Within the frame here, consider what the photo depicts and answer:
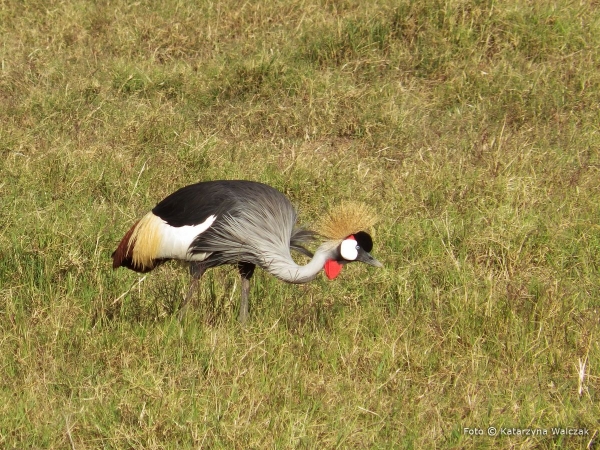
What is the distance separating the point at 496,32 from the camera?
6.16 meters

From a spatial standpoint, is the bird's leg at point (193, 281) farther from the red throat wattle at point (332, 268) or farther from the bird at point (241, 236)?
the red throat wattle at point (332, 268)

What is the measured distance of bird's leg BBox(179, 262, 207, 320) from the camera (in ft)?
12.2

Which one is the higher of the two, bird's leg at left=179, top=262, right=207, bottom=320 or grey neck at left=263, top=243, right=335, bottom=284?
grey neck at left=263, top=243, right=335, bottom=284

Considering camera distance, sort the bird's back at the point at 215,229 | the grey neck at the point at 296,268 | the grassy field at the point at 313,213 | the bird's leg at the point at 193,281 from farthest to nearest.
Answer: the bird's back at the point at 215,229 < the grey neck at the point at 296,268 < the bird's leg at the point at 193,281 < the grassy field at the point at 313,213

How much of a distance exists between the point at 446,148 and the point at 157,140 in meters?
1.52

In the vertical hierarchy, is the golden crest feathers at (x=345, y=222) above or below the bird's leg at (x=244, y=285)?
above

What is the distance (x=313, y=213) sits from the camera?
5.03 meters

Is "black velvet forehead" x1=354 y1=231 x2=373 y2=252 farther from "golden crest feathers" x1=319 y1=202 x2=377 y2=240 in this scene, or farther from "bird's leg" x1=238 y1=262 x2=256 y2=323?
"bird's leg" x1=238 y1=262 x2=256 y2=323

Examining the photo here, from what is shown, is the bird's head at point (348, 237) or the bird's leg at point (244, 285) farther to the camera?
the bird's head at point (348, 237)

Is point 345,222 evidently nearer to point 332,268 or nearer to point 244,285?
point 332,268

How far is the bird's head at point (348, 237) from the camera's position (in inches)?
154

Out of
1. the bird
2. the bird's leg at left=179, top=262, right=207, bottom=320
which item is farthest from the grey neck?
the bird's leg at left=179, top=262, right=207, bottom=320

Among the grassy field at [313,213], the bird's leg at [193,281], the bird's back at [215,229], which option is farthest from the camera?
the bird's back at [215,229]

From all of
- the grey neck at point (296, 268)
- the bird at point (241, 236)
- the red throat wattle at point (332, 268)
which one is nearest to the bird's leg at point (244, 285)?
the bird at point (241, 236)
